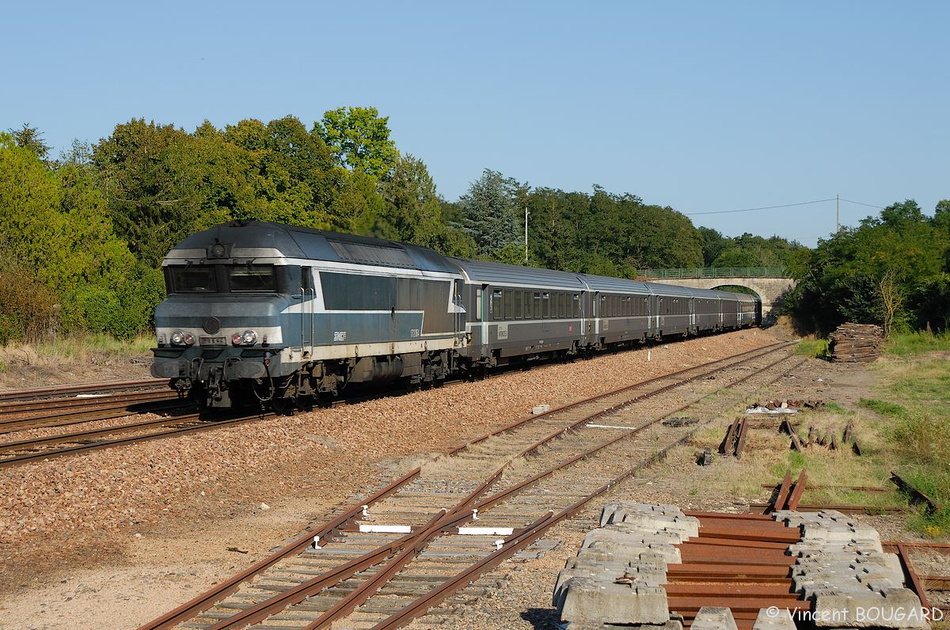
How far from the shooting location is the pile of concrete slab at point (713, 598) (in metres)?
6.25

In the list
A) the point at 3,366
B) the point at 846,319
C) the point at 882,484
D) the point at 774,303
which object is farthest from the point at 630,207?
the point at 882,484

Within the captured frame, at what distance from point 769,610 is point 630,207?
428 feet

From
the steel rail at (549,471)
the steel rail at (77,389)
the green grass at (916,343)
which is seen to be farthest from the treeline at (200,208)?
the green grass at (916,343)

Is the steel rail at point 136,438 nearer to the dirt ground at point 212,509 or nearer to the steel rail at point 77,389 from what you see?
the dirt ground at point 212,509

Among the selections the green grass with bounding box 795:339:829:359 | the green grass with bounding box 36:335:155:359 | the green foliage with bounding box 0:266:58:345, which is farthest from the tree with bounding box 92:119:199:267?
the green grass with bounding box 795:339:829:359

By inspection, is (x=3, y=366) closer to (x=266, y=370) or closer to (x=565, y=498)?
(x=266, y=370)

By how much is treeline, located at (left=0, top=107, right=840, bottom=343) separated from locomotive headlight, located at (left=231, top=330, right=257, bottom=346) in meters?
19.1

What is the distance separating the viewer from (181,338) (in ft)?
56.3

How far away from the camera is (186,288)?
17.8 meters

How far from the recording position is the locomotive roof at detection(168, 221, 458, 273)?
17344 mm

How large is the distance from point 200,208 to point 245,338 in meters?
45.7

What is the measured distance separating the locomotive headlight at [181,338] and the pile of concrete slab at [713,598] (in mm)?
11180

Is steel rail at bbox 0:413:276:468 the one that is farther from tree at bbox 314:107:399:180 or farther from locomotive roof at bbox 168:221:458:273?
tree at bbox 314:107:399:180

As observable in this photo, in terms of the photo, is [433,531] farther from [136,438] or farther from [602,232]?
[602,232]
